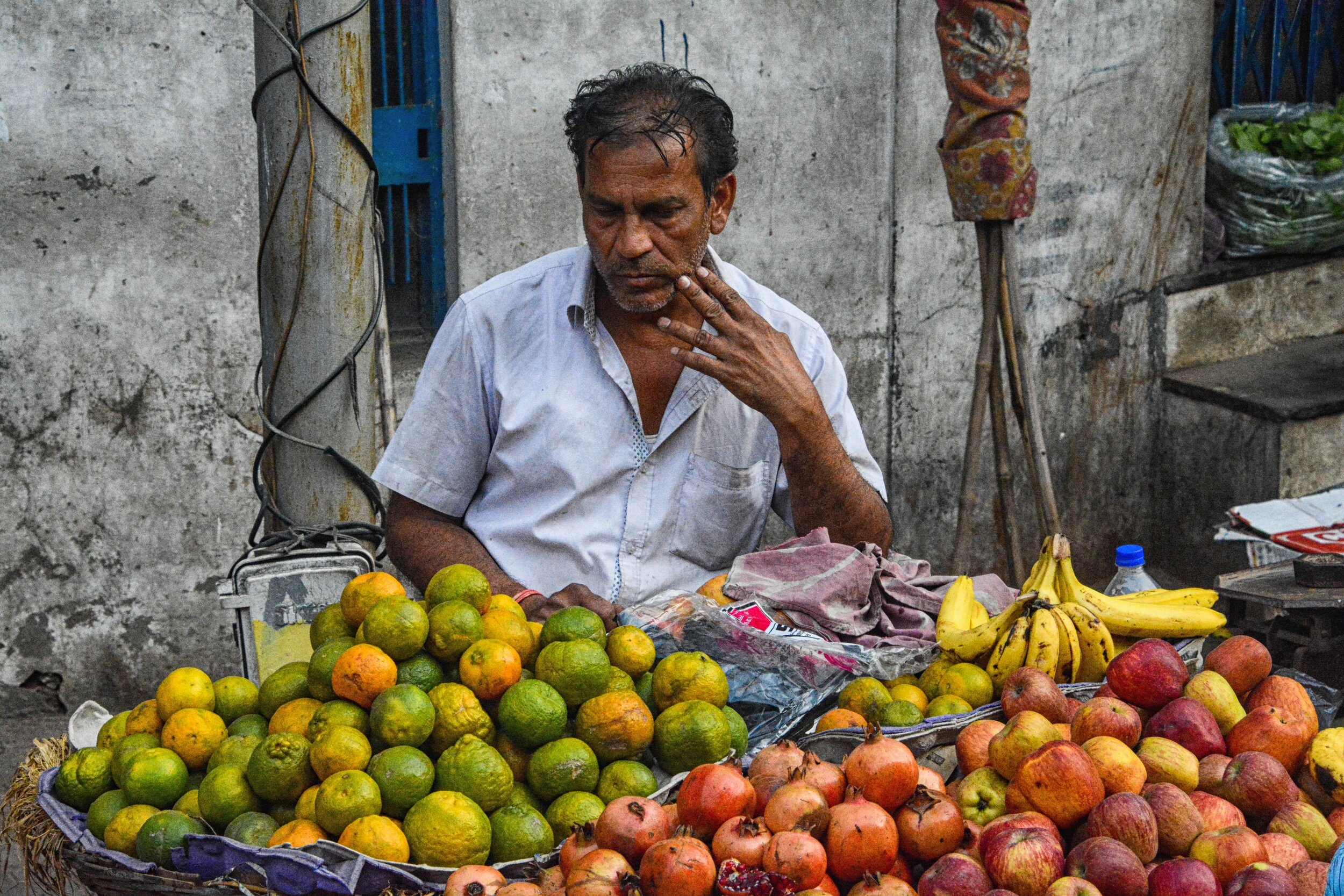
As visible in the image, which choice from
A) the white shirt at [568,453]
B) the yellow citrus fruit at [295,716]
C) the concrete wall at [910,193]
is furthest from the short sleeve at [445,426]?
the concrete wall at [910,193]

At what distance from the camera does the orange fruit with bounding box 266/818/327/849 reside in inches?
70.2

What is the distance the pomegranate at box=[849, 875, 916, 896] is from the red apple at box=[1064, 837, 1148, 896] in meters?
0.22

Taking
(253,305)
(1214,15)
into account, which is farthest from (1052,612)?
(1214,15)

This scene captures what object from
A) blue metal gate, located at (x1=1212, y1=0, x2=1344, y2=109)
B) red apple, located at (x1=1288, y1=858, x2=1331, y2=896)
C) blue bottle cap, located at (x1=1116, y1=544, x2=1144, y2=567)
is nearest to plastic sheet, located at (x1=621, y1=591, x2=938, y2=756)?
red apple, located at (x1=1288, y1=858, x2=1331, y2=896)

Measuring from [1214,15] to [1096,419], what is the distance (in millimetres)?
1914

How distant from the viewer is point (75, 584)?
4148 mm

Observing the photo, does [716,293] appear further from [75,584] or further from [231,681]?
[75,584]

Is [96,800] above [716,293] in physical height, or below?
below

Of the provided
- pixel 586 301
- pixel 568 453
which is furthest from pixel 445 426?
pixel 586 301

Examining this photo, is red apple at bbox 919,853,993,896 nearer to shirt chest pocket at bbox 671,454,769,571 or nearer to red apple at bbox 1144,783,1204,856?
red apple at bbox 1144,783,1204,856

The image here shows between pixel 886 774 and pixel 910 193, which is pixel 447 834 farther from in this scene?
pixel 910 193

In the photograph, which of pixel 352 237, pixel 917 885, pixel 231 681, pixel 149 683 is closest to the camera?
pixel 917 885

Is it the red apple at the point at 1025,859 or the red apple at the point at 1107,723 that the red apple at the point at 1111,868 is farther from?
the red apple at the point at 1107,723

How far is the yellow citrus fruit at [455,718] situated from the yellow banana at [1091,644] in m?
1.08
